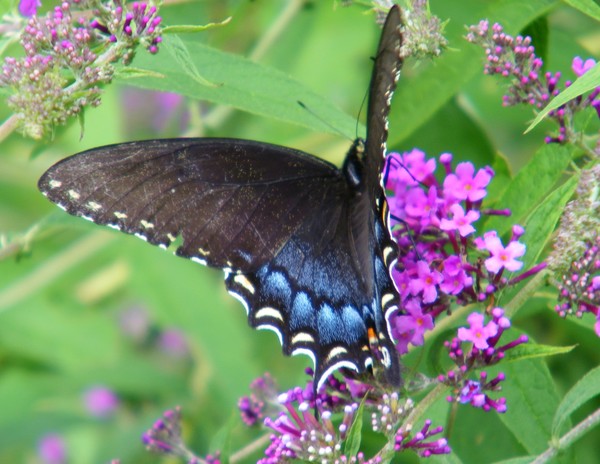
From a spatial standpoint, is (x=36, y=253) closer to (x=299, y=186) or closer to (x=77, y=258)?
(x=77, y=258)

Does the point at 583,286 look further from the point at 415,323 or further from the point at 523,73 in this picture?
the point at 523,73

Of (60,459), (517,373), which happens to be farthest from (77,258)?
(517,373)

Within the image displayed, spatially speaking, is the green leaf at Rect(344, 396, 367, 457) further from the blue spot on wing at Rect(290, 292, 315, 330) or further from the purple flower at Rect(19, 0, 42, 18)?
the purple flower at Rect(19, 0, 42, 18)

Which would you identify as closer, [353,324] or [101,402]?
[353,324]

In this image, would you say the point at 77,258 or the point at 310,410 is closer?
the point at 310,410

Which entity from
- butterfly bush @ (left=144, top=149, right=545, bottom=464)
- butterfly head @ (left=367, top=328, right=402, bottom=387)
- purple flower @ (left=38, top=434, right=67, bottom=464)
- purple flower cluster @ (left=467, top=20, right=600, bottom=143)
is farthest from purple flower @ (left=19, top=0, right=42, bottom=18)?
purple flower @ (left=38, top=434, right=67, bottom=464)

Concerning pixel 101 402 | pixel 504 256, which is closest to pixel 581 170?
pixel 504 256
